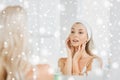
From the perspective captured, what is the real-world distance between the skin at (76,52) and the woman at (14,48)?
298 mm

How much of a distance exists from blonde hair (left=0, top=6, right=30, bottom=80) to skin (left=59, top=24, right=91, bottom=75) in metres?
0.35

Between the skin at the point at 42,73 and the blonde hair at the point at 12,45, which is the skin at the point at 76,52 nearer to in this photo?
the skin at the point at 42,73

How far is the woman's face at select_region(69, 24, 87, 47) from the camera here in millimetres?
1496

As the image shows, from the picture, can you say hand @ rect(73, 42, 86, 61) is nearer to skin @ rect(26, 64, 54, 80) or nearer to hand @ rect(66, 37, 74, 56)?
hand @ rect(66, 37, 74, 56)

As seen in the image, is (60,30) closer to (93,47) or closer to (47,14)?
(47,14)

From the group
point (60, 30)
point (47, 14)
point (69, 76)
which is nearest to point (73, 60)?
point (69, 76)

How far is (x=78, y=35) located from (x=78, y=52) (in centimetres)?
10

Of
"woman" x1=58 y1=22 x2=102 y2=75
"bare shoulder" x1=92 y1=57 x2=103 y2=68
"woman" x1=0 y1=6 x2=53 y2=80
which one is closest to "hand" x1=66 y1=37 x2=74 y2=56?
"woman" x1=58 y1=22 x2=102 y2=75

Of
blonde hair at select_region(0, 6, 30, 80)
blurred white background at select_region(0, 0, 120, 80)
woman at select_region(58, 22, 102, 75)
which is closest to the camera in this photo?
blonde hair at select_region(0, 6, 30, 80)

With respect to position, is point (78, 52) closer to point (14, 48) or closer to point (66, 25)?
point (66, 25)

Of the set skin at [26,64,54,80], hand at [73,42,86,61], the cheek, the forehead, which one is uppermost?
the forehead

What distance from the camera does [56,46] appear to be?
141 centimetres

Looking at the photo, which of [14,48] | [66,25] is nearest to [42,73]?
[14,48]

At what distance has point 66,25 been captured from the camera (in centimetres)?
144
